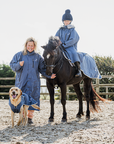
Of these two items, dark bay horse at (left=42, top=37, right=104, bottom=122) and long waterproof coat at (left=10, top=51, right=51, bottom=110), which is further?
long waterproof coat at (left=10, top=51, right=51, bottom=110)

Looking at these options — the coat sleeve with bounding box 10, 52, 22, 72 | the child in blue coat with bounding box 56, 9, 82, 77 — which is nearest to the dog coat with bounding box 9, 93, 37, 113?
the coat sleeve with bounding box 10, 52, 22, 72

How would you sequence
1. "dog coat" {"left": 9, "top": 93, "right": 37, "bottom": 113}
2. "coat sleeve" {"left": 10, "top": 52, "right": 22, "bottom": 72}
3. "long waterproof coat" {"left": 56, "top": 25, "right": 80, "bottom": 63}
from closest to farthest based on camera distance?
1. "dog coat" {"left": 9, "top": 93, "right": 37, "bottom": 113}
2. "coat sleeve" {"left": 10, "top": 52, "right": 22, "bottom": 72}
3. "long waterproof coat" {"left": 56, "top": 25, "right": 80, "bottom": 63}

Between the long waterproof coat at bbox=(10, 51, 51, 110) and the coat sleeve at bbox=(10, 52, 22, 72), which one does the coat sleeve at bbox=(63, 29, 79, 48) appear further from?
the coat sleeve at bbox=(10, 52, 22, 72)

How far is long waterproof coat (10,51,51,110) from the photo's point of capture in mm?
4582

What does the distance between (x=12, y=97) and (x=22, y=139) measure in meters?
0.97

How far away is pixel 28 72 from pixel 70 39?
60.2 inches

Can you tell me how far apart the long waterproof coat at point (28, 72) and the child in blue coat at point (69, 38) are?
36.1 inches

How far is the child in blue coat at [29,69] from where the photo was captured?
4582 millimetres

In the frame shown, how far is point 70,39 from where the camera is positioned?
208 inches

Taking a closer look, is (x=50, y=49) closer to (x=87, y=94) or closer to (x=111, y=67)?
(x=87, y=94)

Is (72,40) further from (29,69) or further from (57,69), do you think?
(29,69)

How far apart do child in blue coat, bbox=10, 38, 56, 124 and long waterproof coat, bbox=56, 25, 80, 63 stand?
885 millimetres

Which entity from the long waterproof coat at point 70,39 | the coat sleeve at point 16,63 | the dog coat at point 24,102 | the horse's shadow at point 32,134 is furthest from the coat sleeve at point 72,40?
the horse's shadow at point 32,134

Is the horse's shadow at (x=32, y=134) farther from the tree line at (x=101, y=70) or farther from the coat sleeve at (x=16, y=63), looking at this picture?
the tree line at (x=101, y=70)
